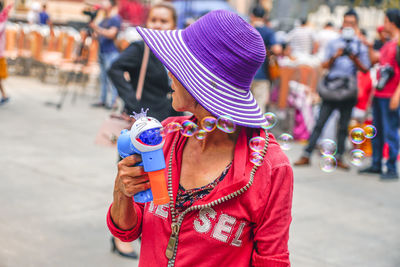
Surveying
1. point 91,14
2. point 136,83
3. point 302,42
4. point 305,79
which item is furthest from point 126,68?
point 302,42

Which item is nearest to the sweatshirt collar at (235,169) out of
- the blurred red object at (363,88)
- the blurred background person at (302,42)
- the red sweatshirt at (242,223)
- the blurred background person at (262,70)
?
the red sweatshirt at (242,223)

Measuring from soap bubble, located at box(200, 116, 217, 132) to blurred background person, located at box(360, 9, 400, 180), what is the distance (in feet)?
18.4

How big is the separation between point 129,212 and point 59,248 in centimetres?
249

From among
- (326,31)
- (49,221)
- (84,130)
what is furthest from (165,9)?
(326,31)

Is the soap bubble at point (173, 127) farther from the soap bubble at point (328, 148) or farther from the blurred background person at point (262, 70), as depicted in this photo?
the blurred background person at point (262, 70)

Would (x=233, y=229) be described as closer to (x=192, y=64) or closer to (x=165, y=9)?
(x=192, y=64)

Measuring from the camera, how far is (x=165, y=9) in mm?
4328

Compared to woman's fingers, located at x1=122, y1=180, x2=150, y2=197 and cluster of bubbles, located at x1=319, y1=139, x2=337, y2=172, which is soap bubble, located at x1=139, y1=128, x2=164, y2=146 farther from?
cluster of bubbles, located at x1=319, y1=139, x2=337, y2=172

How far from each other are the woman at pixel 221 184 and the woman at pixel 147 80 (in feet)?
7.28

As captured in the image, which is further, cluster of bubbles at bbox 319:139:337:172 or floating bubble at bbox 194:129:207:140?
cluster of bubbles at bbox 319:139:337:172

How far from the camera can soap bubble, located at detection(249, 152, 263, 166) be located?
1.78 m

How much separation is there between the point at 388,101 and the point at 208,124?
5.85 metres

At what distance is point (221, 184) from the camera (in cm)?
176

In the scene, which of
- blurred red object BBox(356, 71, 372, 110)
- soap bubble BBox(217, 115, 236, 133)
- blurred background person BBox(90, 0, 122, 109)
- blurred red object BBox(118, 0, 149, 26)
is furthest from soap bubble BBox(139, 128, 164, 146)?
blurred red object BBox(118, 0, 149, 26)
